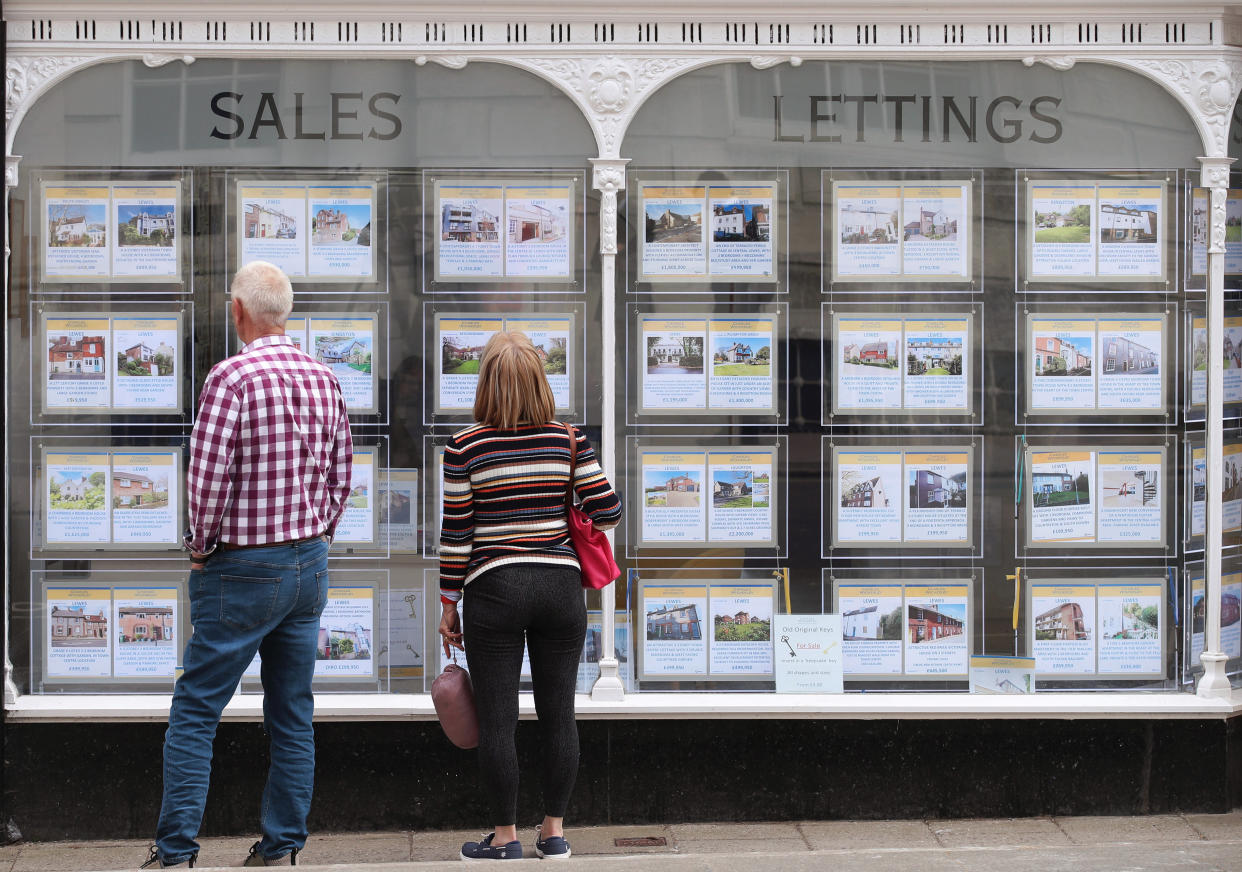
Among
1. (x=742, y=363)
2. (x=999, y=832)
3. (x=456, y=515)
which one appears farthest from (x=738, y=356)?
(x=999, y=832)

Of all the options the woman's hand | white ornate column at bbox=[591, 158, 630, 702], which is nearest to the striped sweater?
the woman's hand

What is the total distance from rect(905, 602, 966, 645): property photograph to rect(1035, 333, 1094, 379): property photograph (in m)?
1.05

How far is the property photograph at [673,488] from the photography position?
5457 millimetres

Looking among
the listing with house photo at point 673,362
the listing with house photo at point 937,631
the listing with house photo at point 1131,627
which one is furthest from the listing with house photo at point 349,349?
the listing with house photo at point 1131,627

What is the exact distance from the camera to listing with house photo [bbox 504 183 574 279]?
17.7 feet

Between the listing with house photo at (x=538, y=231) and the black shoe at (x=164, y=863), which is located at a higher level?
the listing with house photo at (x=538, y=231)

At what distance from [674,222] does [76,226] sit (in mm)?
2463

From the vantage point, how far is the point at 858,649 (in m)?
5.50

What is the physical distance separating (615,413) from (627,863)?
6.83ft

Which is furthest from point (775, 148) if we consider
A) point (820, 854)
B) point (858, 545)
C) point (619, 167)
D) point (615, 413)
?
point (820, 854)

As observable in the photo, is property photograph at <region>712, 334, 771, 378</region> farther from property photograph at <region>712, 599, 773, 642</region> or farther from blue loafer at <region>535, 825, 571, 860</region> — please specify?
blue loafer at <region>535, 825, 571, 860</region>

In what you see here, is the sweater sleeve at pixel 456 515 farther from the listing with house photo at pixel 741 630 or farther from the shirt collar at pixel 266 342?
the listing with house photo at pixel 741 630

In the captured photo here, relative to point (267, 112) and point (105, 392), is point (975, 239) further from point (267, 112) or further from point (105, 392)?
point (105, 392)

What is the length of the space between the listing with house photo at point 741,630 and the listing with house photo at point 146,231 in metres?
2.66
